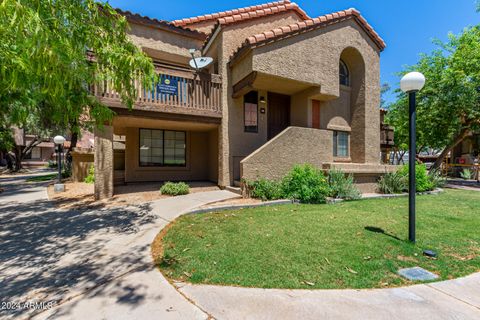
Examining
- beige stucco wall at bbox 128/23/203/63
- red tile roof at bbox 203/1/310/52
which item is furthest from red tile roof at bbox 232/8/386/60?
beige stucco wall at bbox 128/23/203/63

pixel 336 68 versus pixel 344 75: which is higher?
pixel 344 75

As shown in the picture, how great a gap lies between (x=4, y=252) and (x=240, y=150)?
774 cm

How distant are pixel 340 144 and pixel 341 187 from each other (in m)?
4.08

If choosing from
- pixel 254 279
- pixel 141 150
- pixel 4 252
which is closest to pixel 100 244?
pixel 4 252

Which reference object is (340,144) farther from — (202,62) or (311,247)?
(311,247)

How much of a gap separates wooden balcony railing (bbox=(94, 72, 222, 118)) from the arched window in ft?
22.2

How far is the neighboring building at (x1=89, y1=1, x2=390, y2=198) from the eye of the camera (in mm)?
8609

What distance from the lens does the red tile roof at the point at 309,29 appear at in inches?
329

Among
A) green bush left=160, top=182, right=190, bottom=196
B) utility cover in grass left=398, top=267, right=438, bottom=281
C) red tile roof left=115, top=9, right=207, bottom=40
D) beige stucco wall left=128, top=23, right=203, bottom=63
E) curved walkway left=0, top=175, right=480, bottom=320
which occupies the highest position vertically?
red tile roof left=115, top=9, right=207, bottom=40

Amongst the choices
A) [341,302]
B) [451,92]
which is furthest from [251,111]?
[451,92]

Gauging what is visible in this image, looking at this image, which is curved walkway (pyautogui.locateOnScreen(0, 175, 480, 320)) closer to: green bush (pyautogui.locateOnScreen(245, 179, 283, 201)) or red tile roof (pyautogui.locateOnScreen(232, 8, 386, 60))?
green bush (pyautogui.locateOnScreen(245, 179, 283, 201))

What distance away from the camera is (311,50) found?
31.2ft

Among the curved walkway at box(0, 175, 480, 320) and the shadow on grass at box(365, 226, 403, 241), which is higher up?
the shadow on grass at box(365, 226, 403, 241)

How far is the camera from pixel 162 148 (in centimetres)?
1198
